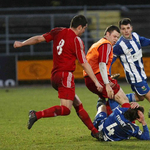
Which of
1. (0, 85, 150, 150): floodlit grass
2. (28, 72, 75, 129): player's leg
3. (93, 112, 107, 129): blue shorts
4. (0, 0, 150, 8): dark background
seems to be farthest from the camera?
(0, 0, 150, 8): dark background

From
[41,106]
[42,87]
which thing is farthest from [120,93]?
[42,87]

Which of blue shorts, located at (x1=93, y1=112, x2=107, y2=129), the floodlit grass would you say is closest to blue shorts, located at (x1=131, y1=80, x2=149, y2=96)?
the floodlit grass

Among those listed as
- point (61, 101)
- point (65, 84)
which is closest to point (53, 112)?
point (61, 101)

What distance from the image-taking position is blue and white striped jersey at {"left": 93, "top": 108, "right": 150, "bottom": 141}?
227 inches

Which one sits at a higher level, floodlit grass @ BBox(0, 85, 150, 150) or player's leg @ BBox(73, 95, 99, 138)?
player's leg @ BBox(73, 95, 99, 138)

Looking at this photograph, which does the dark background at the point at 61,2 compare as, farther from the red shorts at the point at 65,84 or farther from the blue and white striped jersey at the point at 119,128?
the blue and white striped jersey at the point at 119,128

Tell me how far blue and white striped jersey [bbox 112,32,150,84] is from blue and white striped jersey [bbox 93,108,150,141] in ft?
7.11

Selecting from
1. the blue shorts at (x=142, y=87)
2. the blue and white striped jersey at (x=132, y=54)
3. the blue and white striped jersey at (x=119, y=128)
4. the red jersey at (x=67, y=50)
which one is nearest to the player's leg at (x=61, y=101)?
the red jersey at (x=67, y=50)

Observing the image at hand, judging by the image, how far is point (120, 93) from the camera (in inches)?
251

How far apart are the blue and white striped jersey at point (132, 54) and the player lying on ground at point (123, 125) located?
2.17m

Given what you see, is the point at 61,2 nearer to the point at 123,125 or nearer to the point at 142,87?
the point at 142,87

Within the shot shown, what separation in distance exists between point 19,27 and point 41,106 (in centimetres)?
1029

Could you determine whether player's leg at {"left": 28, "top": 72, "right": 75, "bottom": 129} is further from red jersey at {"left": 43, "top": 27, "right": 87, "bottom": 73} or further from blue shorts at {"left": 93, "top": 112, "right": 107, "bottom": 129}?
blue shorts at {"left": 93, "top": 112, "right": 107, "bottom": 129}

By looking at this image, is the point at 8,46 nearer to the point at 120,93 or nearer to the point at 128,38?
the point at 128,38
